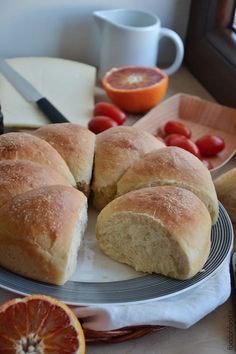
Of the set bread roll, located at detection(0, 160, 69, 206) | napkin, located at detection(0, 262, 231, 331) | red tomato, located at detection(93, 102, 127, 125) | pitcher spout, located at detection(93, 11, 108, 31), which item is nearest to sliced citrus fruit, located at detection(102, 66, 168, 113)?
red tomato, located at detection(93, 102, 127, 125)

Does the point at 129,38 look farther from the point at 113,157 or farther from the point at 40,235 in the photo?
the point at 40,235

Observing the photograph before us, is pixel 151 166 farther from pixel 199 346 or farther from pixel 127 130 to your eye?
pixel 199 346

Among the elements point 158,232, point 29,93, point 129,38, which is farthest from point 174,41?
point 158,232

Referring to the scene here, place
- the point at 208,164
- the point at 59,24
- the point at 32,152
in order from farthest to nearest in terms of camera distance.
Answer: the point at 59,24
the point at 208,164
the point at 32,152

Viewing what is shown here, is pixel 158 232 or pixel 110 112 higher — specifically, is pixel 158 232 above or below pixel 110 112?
above

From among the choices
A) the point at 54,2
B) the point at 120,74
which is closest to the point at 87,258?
the point at 120,74

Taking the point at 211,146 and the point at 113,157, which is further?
the point at 211,146
